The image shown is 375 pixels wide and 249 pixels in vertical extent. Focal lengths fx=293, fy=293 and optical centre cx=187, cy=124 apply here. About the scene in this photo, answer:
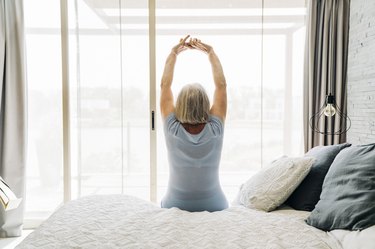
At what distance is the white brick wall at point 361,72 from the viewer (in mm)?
2355

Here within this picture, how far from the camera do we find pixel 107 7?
115 inches

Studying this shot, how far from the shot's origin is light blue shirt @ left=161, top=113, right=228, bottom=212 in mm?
1633

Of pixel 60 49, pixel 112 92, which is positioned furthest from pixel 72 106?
pixel 60 49

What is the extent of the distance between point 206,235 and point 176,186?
48 centimetres

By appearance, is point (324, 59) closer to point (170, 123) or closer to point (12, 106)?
point (170, 123)

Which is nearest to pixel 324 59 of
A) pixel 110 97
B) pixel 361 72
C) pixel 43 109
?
pixel 361 72

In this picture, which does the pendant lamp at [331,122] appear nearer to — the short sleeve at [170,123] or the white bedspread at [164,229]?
the white bedspread at [164,229]

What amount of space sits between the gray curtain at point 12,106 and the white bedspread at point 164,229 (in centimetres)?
167

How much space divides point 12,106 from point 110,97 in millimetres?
937

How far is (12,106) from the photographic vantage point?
287 cm

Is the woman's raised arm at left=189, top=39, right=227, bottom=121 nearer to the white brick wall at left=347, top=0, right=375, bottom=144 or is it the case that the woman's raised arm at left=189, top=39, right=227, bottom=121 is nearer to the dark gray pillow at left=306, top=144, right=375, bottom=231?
the dark gray pillow at left=306, top=144, right=375, bottom=231

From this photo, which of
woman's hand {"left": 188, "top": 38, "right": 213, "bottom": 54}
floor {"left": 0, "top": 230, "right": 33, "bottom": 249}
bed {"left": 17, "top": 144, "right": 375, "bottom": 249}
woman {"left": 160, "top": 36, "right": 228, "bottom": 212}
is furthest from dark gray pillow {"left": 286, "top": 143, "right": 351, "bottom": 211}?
floor {"left": 0, "top": 230, "right": 33, "bottom": 249}

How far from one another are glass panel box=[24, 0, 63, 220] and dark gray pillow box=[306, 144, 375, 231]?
8.83 ft

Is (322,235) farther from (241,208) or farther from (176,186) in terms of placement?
(176,186)
